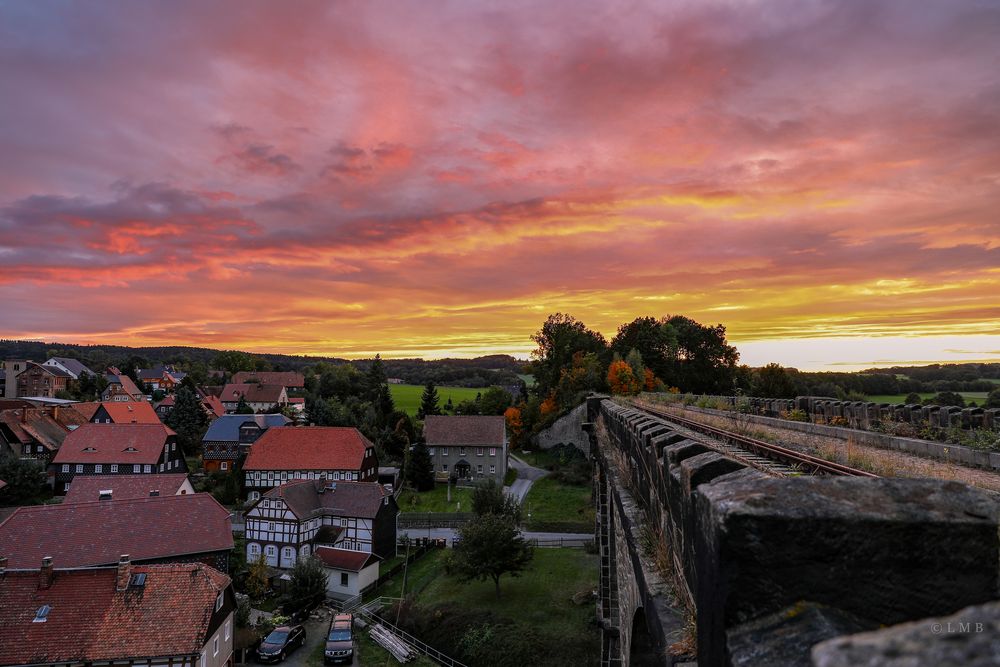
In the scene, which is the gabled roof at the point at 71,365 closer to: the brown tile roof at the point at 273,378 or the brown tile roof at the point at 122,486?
the brown tile roof at the point at 273,378

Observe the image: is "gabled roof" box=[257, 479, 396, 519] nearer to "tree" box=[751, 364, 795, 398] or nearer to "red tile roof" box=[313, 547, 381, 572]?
"red tile roof" box=[313, 547, 381, 572]

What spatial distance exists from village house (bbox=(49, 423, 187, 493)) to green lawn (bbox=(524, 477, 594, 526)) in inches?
1187

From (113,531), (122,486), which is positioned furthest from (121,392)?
(113,531)

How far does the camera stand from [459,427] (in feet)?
176

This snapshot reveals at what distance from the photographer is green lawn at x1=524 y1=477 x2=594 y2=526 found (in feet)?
128

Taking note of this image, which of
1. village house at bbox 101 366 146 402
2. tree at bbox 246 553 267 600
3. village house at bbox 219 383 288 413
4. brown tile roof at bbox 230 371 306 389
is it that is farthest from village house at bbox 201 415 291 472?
brown tile roof at bbox 230 371 306 389

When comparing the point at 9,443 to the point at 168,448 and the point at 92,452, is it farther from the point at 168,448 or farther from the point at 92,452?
the point at 168,448

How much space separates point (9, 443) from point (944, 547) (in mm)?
64814

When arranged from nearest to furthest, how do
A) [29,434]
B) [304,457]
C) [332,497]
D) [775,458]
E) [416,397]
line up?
[775,458], [332,497], [304,457], [29,434], [416,397]

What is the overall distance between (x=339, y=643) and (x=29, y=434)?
44.2 metres

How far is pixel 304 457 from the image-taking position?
151 ft

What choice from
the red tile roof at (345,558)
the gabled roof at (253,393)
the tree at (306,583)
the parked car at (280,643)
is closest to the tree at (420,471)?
the red tile roof at (345,558)

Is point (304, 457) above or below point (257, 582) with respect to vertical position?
above

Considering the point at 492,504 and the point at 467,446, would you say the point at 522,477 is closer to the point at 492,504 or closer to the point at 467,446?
the point at 467,446
